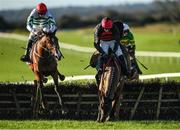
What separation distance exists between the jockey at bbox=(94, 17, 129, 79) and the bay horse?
1365 millimetres

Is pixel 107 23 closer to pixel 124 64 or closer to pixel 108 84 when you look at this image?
pixel 124 64

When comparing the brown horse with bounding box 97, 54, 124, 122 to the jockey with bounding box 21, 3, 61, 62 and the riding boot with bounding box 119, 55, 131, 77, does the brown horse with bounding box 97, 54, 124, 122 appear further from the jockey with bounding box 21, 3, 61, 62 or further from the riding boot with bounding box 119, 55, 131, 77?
the jockey with bounding box 21, 3, 61, 62

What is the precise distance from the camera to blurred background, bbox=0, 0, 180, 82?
140 ft

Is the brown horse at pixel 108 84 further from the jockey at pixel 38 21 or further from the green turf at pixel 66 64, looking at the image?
the green turf at pixel 66 64

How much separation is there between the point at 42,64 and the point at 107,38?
7.53 feet

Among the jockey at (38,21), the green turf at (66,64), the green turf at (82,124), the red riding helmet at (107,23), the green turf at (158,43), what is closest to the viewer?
the green turf at (82,124)

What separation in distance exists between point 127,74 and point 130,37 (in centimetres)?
296

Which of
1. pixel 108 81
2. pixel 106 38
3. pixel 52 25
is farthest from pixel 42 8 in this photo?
pixel 108 81

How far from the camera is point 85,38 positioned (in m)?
77.9

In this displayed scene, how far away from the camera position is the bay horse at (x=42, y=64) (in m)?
19.5

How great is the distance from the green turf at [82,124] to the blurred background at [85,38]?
14.4ft

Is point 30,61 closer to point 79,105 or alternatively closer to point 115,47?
point 79,105

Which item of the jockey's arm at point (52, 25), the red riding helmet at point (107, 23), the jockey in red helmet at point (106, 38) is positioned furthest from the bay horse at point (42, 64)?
the red riding helmet at point (107, 23)

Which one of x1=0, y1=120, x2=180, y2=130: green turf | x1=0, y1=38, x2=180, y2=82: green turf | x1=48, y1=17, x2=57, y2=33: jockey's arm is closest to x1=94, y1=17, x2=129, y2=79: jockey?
x1=0, y1=120, x2=180, y2=130: green turf
